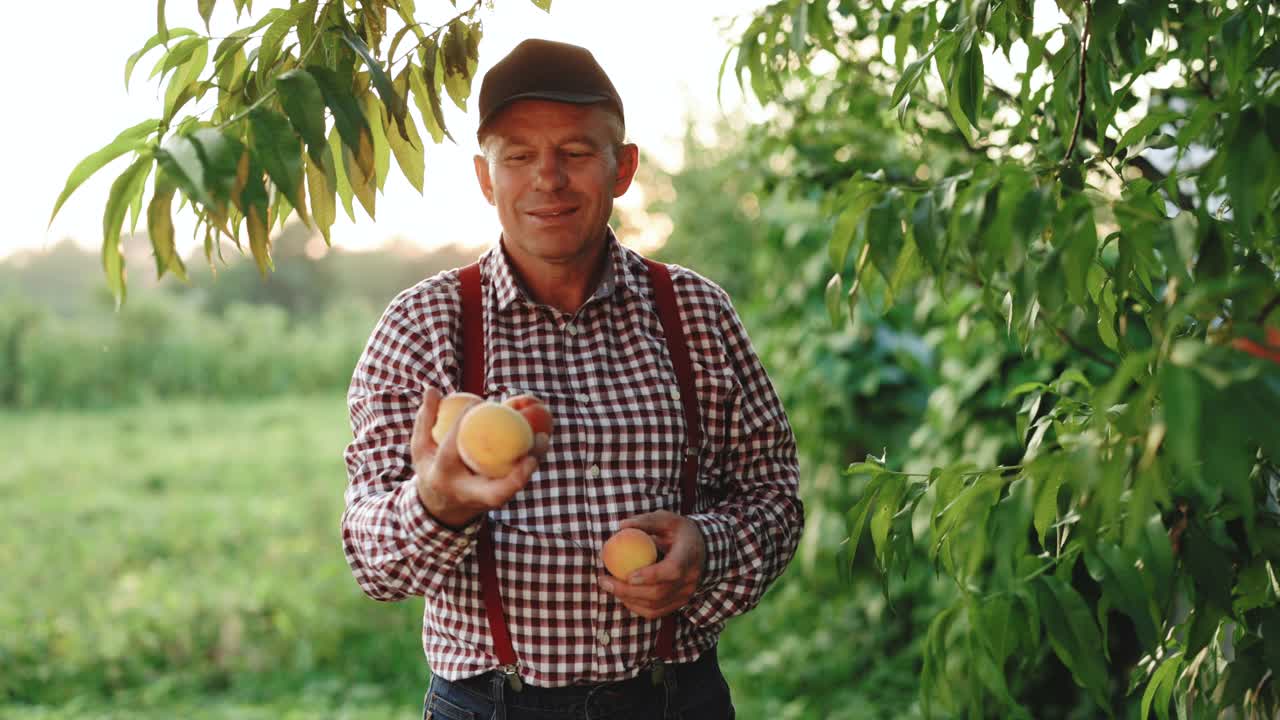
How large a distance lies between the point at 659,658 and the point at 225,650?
392 centimetres

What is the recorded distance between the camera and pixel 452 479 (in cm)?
116

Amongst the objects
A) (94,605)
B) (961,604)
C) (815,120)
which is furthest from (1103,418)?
(94,605)

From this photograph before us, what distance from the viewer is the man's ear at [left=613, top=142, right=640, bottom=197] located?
1.59m

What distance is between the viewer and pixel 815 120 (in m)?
2.99

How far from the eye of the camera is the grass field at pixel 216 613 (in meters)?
4.21

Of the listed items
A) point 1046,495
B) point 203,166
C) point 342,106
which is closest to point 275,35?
point 342,106

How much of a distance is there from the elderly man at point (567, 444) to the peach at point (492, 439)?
0.78 feet

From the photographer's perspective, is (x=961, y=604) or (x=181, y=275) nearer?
(x=181, y=275)

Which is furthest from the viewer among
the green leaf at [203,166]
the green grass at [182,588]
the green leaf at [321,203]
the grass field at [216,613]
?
the green grass at [182,588]

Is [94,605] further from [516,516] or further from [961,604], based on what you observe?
[961,604]

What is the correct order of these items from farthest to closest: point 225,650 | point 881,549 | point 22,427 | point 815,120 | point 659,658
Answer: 1. point 22,427
2. point 225,650
3. point 815,120
4. point 659,658
5. point 881,549

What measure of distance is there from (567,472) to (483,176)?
1.46 feet

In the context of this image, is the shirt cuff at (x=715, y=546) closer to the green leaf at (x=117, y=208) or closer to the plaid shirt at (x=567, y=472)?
the plaid shirt at (x=567, y=472)

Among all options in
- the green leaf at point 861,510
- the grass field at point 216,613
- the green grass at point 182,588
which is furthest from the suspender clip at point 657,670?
the green grass at point 182,588
